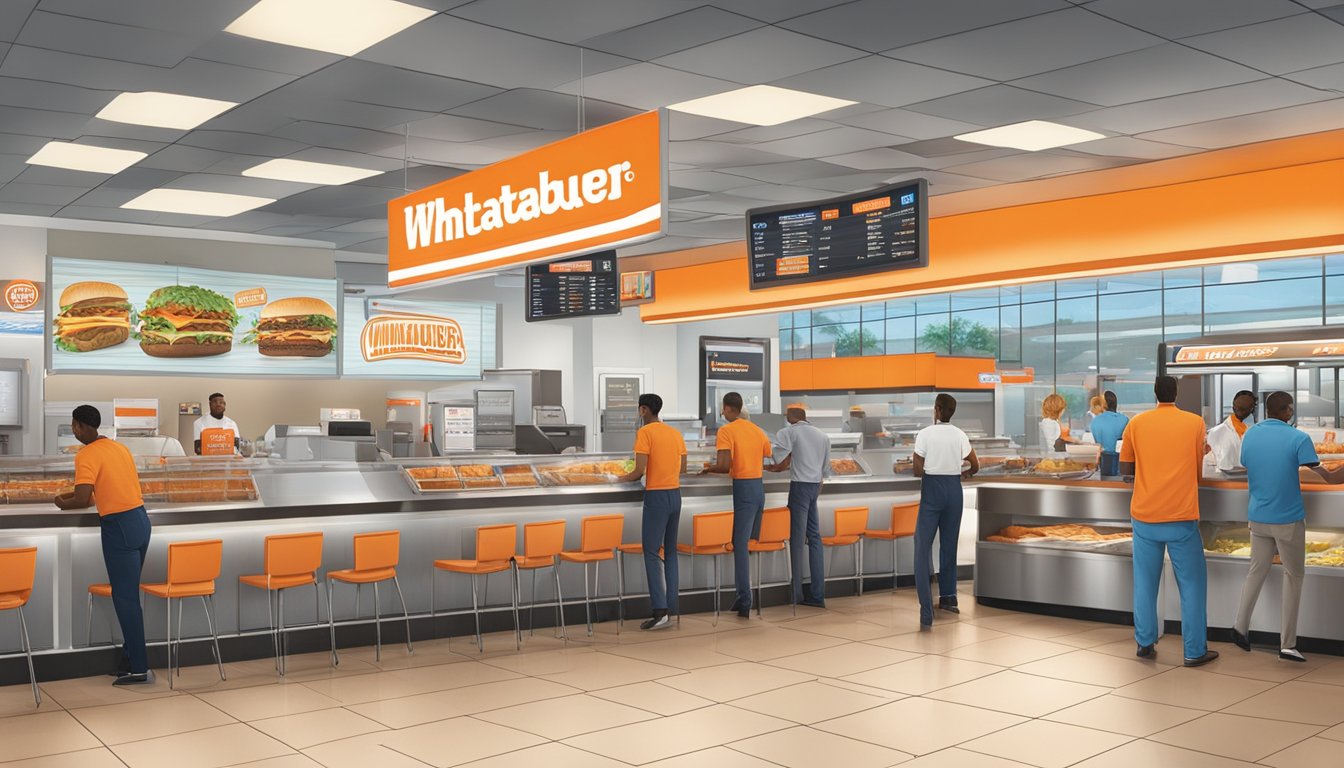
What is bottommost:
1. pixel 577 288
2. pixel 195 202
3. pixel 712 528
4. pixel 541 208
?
pixel 712 528

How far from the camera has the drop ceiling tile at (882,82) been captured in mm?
5488

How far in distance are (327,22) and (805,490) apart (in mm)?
4596

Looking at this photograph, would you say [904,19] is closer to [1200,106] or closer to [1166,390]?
[1200,106]

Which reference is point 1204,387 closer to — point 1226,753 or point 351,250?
point 1226,753

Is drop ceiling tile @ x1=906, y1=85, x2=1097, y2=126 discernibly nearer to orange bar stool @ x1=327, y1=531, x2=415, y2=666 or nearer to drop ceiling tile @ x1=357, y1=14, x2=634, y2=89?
drop ceiling tile @ x1=357, y1=14, x2=634, y2=89

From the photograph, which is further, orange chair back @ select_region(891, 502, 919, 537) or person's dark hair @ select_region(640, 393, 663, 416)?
orange chair back @ select_region(891, 502, 919, 537)

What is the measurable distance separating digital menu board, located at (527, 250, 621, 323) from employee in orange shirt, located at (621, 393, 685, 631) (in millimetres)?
3622

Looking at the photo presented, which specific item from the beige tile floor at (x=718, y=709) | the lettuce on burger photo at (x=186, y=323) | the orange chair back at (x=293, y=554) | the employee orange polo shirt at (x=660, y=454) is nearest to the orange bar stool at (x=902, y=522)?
the beige tile floor at (x=718, y=709)

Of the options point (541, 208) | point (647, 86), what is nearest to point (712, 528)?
point (647, 86)

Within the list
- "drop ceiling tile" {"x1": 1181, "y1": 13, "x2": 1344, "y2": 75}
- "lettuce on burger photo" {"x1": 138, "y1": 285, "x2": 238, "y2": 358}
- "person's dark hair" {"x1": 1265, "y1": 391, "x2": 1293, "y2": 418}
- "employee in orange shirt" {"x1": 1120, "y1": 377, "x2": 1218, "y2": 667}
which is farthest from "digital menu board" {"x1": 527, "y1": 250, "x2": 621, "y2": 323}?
"drop ceiling tile" {"x1": 1181, "y1": 13, "x2": 1344, "y2": 75}

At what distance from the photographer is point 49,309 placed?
369 inches

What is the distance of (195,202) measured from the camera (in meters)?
8.97

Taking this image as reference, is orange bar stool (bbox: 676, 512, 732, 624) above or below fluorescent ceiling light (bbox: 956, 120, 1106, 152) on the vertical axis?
below

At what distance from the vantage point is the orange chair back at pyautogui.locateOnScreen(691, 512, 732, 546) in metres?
7.42
